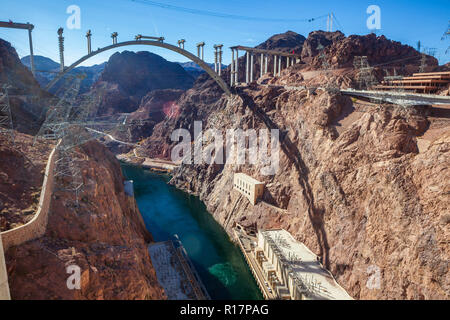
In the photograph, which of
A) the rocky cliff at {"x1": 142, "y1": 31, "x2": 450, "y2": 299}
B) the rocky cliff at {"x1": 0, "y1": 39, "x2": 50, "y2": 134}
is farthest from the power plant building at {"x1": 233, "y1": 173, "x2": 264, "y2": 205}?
the rocky cliff at {"x1": 0, "y1": 39, "x2": 50, "y2": 134}

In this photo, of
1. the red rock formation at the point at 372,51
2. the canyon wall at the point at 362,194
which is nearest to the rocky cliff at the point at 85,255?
the canyon wall at the point at 362,194

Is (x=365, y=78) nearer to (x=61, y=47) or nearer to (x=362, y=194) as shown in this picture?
(x=362, y=194)

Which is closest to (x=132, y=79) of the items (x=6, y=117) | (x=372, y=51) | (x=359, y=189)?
(x=372, y=51)

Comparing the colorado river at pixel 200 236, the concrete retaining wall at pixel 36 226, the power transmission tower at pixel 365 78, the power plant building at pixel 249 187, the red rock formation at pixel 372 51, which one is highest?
the red rock formation at pixel 372 51

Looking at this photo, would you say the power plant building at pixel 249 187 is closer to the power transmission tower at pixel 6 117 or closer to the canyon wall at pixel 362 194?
the canyon wall at pixel 362 194
